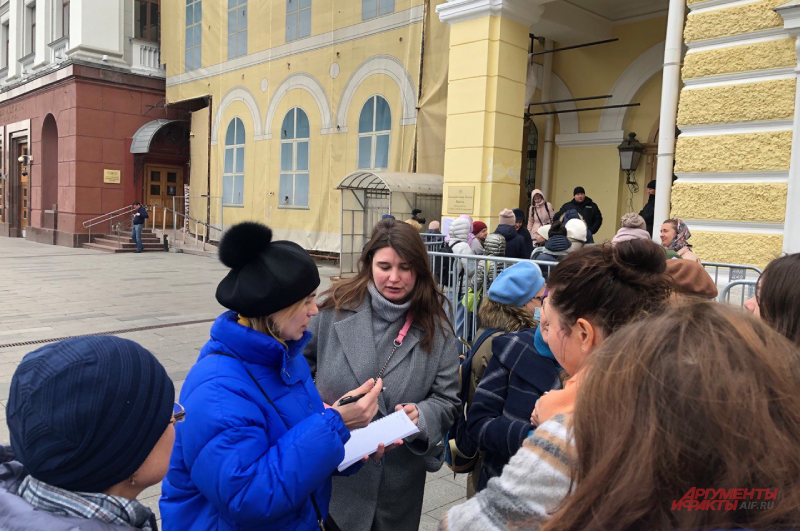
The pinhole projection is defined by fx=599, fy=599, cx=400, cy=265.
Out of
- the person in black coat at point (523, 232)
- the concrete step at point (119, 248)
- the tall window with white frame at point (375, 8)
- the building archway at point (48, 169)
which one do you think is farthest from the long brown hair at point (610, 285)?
the building archway at point (48, 169)

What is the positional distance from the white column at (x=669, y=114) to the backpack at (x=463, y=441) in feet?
16.9

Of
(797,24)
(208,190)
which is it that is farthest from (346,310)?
(208,190)

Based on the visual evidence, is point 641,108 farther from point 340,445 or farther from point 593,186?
point 340,445

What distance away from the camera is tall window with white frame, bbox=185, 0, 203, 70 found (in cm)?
1896

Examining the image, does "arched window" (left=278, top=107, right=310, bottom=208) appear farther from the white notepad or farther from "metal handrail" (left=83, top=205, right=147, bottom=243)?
the white notepad

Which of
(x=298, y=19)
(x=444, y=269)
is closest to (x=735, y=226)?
(x=444, y=269)

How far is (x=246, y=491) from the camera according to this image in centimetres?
149

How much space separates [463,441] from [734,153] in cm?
500

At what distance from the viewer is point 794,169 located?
5465 millimetres

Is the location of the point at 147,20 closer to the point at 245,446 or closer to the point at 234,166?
the point at 234,166

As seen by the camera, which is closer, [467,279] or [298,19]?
[467,279]

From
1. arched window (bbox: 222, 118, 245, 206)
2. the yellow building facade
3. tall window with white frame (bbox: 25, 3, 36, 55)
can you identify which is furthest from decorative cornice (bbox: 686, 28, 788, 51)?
tall window with white frame (bbox: 25, 3, 36, 55)

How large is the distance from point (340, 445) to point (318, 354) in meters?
0.80

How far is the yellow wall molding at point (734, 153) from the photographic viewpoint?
5617 mm
